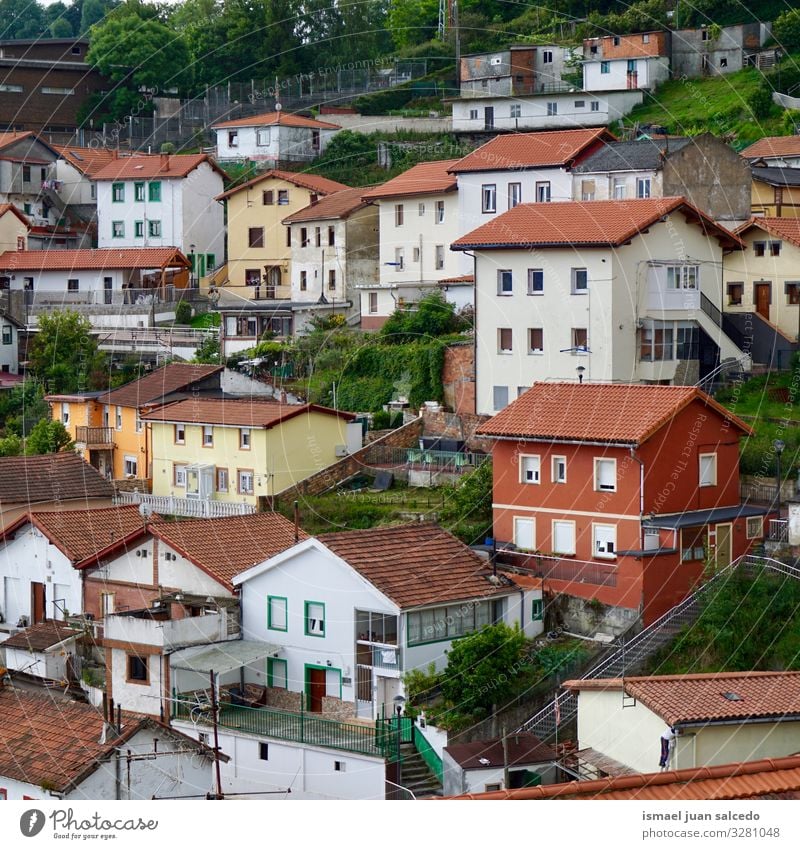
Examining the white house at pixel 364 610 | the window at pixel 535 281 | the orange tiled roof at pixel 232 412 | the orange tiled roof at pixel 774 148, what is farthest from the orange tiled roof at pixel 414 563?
the orange tiled roof at pixel 774 148

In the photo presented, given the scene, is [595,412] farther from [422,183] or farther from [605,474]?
[422,183]

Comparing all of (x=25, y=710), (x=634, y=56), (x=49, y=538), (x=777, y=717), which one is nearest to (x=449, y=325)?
(x=49, y=538)

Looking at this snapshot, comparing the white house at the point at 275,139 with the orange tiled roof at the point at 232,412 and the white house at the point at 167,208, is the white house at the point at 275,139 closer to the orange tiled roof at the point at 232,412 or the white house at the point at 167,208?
the white house at the point at 167,208

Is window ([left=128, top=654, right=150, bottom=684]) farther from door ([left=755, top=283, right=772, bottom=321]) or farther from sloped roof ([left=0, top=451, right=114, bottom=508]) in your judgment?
door ([left=755, top=283, right=772, bottom=321])

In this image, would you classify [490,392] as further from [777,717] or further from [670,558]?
[777,717]

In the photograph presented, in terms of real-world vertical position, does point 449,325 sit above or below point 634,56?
below

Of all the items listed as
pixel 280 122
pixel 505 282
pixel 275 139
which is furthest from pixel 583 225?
pixel 280 122

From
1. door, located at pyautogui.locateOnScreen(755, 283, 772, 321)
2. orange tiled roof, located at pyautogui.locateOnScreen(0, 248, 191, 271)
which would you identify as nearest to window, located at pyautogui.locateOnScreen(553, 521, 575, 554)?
door, located at pyautogui.locateOnScreen(755, 283, 772, 321)

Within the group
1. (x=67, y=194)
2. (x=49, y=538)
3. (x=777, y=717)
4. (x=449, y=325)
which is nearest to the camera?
(x=777, y=717)
